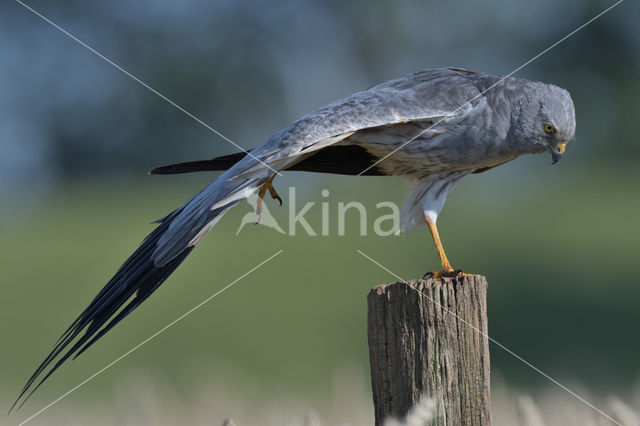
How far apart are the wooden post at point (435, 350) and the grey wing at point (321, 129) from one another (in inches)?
31.4

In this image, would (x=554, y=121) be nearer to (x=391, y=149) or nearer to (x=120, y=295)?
(x=391, y=149)

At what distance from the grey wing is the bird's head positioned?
40 cm

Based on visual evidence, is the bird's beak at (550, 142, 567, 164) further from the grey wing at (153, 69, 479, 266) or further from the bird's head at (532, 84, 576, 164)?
the grey wing at (153, 69, 479, 266)

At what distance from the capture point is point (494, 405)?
3.71 metres

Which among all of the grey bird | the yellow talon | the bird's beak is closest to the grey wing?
the grey bird

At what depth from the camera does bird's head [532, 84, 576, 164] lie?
3668 mm

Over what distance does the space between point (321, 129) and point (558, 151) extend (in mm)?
1478

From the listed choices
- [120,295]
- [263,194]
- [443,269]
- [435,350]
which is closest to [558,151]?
[443,269]

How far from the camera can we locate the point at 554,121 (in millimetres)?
3662

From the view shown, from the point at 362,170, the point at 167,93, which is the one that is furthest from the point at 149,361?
the point at 167,93

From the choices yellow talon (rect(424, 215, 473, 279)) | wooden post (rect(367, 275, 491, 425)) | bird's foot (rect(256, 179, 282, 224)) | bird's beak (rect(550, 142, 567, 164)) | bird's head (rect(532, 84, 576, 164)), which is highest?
bird's head (rect(532, 84, 576, 164))

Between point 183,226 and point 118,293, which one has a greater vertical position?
point 183,226

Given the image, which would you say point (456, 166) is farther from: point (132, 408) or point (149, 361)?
point (149, 361)

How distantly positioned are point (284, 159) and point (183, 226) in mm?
571
